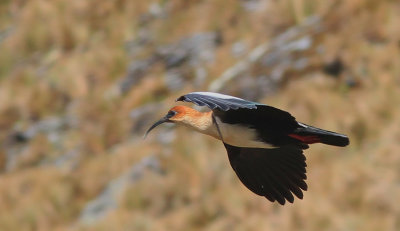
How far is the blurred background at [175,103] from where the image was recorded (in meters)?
9.45

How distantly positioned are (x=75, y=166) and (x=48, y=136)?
2.79ft

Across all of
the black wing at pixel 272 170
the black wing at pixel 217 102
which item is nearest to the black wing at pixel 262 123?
the black wing at pixel 217 102

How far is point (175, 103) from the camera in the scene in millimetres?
10812

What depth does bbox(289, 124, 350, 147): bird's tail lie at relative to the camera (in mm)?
5781

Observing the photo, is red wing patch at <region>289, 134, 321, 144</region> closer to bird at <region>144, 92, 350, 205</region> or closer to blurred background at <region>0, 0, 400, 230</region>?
bird at <region>144, 92, 350, 205</region>

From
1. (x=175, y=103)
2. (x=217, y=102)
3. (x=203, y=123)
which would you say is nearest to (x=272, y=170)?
(x=203, y=123)

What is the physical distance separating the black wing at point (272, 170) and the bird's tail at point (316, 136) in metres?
0.48

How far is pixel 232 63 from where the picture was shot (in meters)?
11.3

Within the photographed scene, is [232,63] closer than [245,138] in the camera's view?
No

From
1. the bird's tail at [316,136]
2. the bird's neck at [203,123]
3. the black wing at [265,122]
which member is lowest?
the bird's tail at [316,136]

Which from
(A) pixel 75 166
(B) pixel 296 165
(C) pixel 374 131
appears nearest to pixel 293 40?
(C) pixel 374 131

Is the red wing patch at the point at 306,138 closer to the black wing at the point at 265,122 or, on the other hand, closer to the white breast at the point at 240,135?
the black wing at the point at 265,122

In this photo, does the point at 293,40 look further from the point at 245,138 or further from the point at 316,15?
the point at 245,138

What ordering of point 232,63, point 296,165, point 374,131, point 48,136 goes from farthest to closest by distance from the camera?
point 48,136
point 232,63
point 374,131
point 296,165
